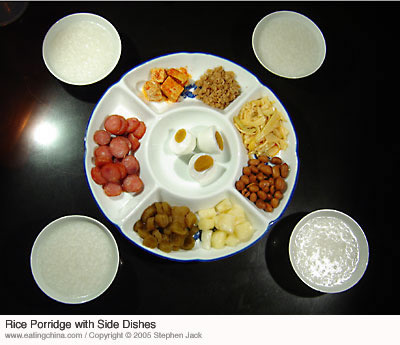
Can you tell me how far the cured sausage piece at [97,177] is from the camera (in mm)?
1817

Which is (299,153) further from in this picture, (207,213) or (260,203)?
(207,213)

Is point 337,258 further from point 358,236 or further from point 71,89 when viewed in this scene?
point 71,89

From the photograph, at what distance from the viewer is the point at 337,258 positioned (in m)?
1.85

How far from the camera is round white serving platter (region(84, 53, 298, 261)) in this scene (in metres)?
1.82

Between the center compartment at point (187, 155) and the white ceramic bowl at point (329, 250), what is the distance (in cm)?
44

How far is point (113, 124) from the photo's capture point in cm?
190

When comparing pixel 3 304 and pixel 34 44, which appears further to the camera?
pixel 34 44

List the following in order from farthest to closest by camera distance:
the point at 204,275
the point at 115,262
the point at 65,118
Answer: the point at 65,118 < the point at 204,275 < the point at 115,262

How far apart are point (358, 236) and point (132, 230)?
41.9 inches

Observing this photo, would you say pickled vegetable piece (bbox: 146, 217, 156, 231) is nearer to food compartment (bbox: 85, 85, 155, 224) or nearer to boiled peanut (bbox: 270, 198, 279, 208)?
food compartment (bbox: 85, 85, 155, 224)

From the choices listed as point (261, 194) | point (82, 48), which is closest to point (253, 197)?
point (261, 194)

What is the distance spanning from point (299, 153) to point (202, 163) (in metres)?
0.58

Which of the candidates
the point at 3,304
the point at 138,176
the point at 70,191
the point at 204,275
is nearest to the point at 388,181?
the point at 204,275

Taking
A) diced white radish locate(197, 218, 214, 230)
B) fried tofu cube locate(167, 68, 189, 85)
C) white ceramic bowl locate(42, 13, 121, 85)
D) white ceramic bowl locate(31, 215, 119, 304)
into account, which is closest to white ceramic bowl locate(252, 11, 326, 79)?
fried tofu cube locate(167, 68, 189, 85)
